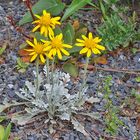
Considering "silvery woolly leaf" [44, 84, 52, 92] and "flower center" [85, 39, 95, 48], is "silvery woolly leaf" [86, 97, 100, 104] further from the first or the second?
"flower center" [85, 39, 95, 48]

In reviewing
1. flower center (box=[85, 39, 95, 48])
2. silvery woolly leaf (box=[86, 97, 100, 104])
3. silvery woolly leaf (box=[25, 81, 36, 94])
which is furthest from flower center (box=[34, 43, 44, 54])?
silvery woolly leaf (box=[86, 97, 100, 104])

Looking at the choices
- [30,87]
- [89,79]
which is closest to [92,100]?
[89,79]

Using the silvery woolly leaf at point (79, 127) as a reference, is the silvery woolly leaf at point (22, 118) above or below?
above

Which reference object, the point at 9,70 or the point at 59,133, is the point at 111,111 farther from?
the point at 9,70

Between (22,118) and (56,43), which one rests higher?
(56,43)

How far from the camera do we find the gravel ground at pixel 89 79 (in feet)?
7.96

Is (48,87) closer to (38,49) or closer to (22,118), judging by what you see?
(22,118)

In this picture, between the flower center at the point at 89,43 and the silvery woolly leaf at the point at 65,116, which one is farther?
the silvery woolly leaf at the point at 65,116

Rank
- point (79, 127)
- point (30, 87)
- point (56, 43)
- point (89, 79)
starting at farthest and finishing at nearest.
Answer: point (89, 79) → point (30, 87) → point (79, 127) → point (56, 43)

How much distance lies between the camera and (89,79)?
266cm

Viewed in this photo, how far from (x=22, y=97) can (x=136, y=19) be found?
0.98 m


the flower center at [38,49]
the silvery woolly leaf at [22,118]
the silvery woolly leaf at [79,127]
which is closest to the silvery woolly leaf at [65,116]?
the silvery woolly leaf at [79,127]

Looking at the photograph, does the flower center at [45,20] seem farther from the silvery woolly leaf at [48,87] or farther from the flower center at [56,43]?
the silvery woolly leaf at [48,87]

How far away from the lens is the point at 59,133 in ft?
7.76
